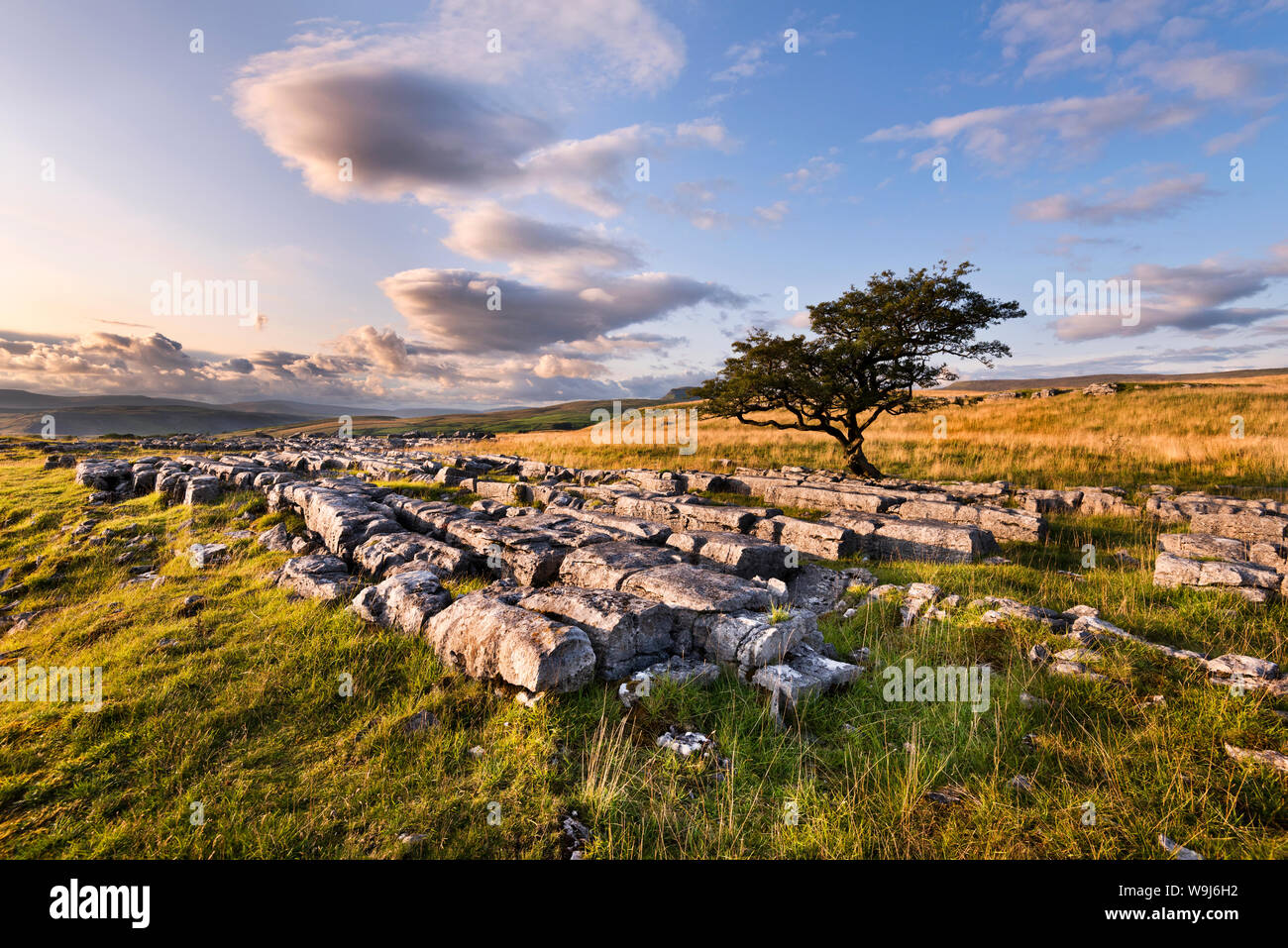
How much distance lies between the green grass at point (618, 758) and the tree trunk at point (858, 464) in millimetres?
14509

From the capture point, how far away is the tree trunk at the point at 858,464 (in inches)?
841

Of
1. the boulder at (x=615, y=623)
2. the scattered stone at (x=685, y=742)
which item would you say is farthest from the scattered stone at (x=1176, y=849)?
the boulder at (x=615, y=623)

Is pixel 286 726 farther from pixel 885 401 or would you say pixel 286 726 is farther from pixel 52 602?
pixel 885 401

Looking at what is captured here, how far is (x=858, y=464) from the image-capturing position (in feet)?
71.3

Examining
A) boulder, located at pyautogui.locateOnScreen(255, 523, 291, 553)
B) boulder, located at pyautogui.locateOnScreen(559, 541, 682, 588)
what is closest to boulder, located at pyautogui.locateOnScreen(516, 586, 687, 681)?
boulder, located at pyautogui.locateOnScreen(559, 541, 682, 588)

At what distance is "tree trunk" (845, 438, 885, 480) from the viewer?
21.4 meters

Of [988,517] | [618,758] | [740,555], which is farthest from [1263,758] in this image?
[988,517]

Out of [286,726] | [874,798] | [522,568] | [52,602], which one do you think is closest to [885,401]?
[522,568]

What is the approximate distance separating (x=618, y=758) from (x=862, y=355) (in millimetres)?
21995

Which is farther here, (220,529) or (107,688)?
(220,529)

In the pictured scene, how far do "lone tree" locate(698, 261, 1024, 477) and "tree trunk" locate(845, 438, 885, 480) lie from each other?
42 millimetres

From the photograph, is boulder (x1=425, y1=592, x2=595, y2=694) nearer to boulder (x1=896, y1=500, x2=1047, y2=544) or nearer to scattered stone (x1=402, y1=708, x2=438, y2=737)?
scattered stone (x1=402, y1=708, x2=438, y2=737)
